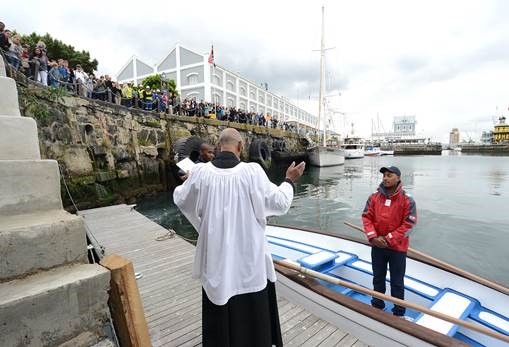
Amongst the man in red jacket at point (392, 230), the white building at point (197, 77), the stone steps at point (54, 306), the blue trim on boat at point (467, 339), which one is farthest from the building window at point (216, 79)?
the stone steps at point (54, 306)

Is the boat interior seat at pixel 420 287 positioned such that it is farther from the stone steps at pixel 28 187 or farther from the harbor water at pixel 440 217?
the stone steps at pixel 28 187

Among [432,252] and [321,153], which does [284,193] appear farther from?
[321,153]

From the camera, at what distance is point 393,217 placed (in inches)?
134

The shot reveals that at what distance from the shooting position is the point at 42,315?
1.48m

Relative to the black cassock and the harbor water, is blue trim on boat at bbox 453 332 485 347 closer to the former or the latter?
the black cassock

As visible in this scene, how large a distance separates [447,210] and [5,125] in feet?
51.0

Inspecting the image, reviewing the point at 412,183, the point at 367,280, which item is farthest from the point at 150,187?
the point at 412,183

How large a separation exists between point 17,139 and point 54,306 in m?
1.13

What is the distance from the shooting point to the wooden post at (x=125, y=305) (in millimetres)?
1762

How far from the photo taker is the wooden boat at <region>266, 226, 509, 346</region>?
2516mm

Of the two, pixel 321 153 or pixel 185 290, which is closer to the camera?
pixel 185 290

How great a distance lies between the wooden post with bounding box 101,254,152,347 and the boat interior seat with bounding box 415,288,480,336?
295 centimetres

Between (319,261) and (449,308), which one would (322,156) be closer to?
(319,261)

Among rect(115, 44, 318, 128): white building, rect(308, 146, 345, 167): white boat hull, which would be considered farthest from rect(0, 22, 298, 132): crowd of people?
rect(115, 44, 318, 128): white building
